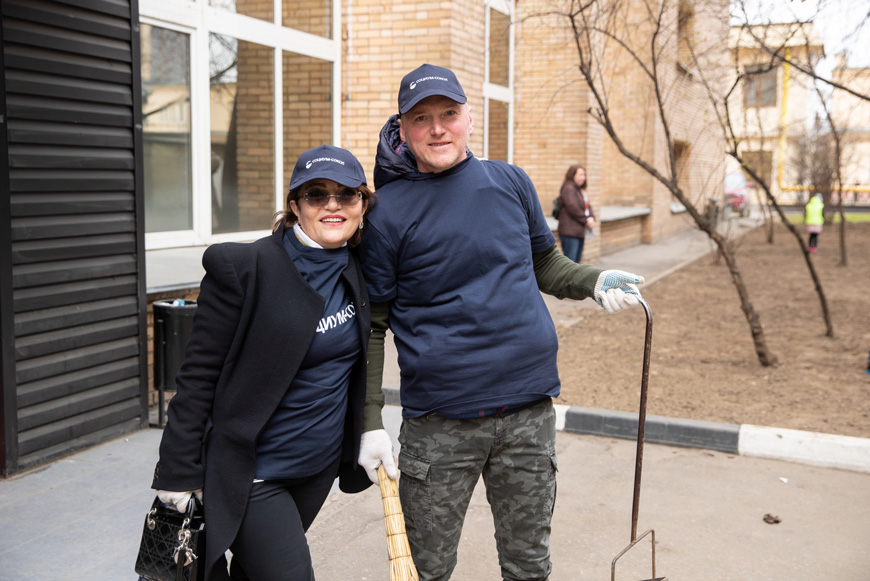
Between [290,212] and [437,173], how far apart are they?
48cm

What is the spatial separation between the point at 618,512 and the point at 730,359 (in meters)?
3.97

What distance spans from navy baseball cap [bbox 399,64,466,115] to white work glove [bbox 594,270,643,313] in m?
0.74

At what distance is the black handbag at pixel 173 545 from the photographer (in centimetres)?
227

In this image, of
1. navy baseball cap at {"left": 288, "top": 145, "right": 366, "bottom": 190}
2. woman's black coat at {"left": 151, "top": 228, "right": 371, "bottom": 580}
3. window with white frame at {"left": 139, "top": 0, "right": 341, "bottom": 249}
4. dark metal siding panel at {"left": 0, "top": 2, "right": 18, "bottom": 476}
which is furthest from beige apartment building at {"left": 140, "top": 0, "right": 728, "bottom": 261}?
woman's black coat at {"left": 151, "top": 228, "right": 371, "bottom": 580}

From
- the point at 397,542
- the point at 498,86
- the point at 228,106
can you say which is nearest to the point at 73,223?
the point at 397,542

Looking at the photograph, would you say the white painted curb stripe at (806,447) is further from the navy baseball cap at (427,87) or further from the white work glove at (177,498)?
the white work glove at (177,498)

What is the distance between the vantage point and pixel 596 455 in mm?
5656

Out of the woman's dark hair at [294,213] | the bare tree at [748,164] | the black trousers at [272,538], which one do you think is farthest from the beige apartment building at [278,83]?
the black trousers at [272,538]

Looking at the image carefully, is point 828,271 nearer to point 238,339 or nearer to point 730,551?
point 730,551

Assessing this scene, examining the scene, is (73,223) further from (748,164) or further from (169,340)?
(748,164)

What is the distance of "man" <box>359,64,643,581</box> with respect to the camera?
260 centimetres

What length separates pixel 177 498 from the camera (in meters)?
2.26

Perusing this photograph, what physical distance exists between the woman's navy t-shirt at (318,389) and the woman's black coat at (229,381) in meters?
0.05

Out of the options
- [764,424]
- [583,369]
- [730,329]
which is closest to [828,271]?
[730,329]
